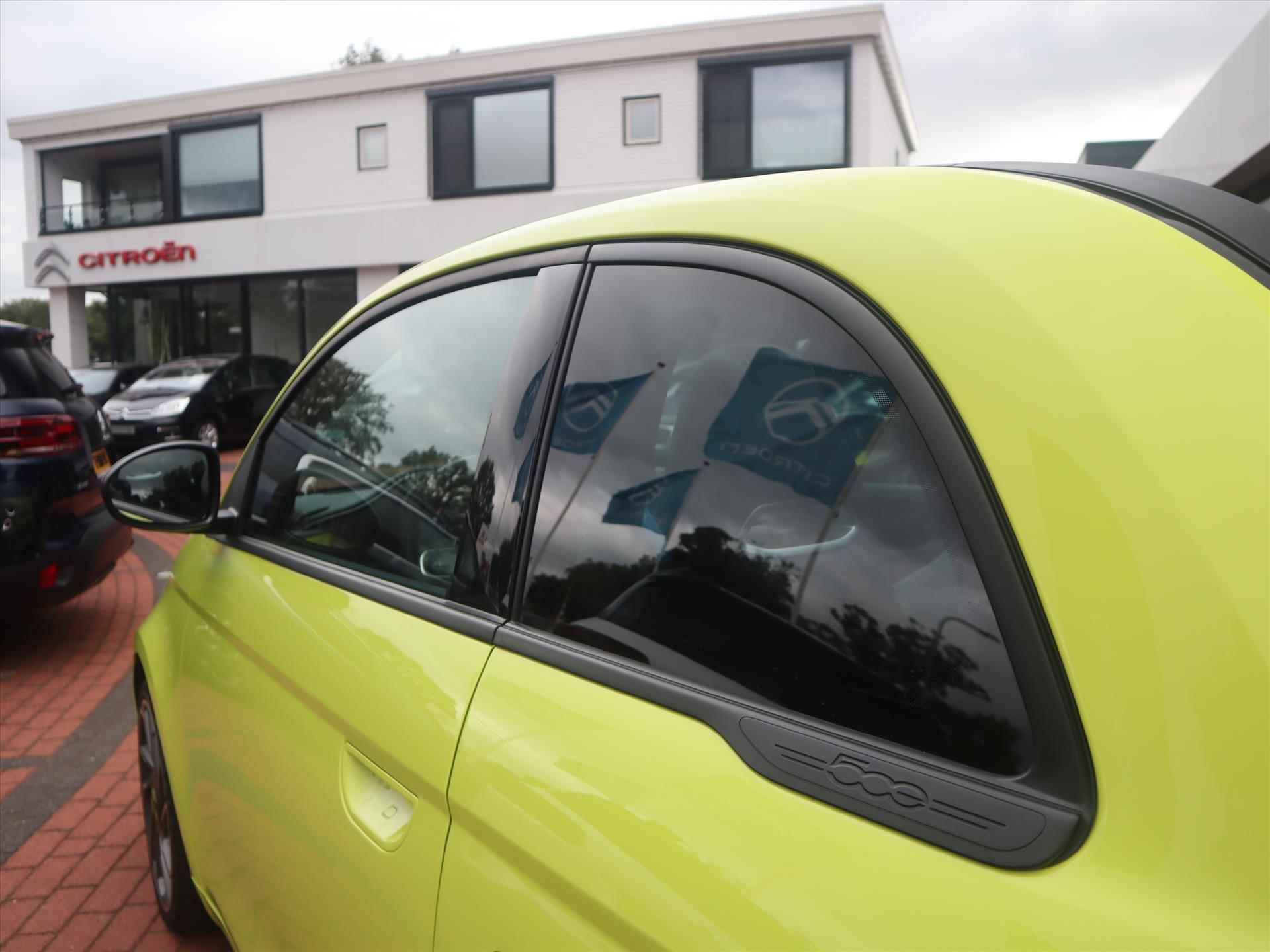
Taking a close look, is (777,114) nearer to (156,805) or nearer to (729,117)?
(729,117)

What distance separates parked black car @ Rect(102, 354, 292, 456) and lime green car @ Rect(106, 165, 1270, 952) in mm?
13651

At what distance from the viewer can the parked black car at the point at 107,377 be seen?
56.4 feet

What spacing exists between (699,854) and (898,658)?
0.84ft

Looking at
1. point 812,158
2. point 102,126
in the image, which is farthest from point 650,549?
point 102,126

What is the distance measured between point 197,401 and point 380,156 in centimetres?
767

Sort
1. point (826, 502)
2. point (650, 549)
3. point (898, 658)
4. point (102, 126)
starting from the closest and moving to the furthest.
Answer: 1. point (898, 658)
2. point (826, 502)
3. point (650, 549)
4. point (102, 126)

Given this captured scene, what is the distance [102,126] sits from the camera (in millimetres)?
22984

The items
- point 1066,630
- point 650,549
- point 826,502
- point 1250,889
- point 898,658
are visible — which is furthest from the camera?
point 650,549

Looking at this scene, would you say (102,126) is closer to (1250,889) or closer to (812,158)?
(812,158)

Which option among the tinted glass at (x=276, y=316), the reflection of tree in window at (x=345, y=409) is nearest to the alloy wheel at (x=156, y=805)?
the reflection of tree in window at (x=345, y=409)

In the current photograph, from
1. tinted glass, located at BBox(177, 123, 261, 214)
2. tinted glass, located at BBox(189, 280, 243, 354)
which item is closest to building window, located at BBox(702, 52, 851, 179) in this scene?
A: tinted glass, located at BBox(177, 123, 261, 214)

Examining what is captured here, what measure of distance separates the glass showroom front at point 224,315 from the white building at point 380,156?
50 mm

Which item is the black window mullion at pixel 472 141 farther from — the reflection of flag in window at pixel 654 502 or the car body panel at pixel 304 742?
the reflection of flag in window at pixel 654 502

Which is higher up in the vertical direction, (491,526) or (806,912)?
(491,526)
